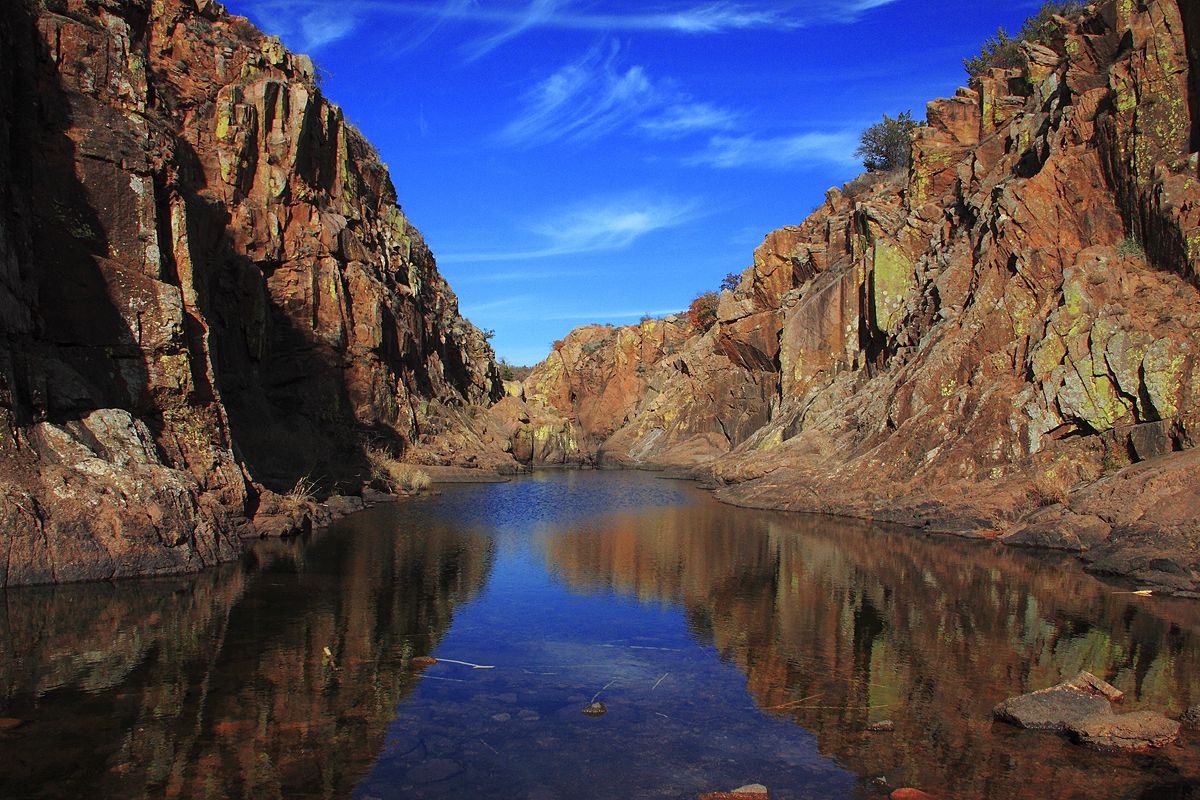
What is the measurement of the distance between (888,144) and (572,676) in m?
62.2

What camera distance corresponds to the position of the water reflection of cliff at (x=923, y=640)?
29.4ft

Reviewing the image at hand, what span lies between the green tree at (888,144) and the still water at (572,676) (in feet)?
163

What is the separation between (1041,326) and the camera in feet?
96.2

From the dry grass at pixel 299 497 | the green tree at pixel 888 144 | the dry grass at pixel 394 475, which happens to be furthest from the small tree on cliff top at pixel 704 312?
the dry grass at pixel 299 497

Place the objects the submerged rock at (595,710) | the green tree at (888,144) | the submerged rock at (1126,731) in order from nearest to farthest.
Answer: the submerged rock at (1126,731), the submerged rock at (595,710), the green tree at (888,144)

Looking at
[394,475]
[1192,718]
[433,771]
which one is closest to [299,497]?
[394,475]

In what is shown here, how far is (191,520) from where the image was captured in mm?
18844

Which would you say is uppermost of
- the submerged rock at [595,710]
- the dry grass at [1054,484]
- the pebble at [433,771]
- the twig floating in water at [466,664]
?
the dry grass at [1054,484]

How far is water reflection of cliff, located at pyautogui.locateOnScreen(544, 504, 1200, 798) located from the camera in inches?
352

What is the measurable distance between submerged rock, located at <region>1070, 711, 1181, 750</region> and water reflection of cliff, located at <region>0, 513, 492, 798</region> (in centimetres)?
751

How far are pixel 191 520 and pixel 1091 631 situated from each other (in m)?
17.5

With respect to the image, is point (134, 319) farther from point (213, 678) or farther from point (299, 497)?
point (213, 678)

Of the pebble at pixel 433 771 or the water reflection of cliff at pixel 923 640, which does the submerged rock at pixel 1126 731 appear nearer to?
the water reflection of cliff at pixel 923 640

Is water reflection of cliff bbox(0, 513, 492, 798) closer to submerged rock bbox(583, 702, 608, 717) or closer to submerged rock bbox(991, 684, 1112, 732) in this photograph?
submerged rock bbox(583, 702, 608, 717)
